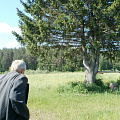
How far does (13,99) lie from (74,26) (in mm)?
8060

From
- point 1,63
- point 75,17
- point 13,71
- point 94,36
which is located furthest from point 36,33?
point 1,63

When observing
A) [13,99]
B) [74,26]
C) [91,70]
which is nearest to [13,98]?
[13,99]

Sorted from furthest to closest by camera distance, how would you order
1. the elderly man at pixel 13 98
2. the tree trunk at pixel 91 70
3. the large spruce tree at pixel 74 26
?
the tree trunk at pixel 91 70
the large spruce tree at pixel 74 26
the elderly man at pixel 13 98

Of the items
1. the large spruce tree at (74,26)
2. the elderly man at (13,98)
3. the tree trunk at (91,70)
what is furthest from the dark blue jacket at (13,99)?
the tree trunk at (91,70)

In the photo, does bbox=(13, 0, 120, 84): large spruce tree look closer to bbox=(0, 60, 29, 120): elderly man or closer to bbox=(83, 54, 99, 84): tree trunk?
bbox=(83, 54, 99, 84): tree trunk

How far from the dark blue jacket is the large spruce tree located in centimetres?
728

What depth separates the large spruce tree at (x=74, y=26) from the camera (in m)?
9.34

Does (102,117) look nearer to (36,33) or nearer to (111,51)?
(111,51)

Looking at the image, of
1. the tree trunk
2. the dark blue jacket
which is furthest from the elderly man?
the tree trunk

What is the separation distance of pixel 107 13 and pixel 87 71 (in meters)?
4.72

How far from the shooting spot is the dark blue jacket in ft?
8.01

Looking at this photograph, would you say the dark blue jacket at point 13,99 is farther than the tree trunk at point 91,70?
No

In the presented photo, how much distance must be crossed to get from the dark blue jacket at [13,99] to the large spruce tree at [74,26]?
728cm

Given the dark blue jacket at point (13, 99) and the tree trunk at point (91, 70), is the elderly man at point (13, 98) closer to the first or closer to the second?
the dark blue jacket at point (13, 99)
